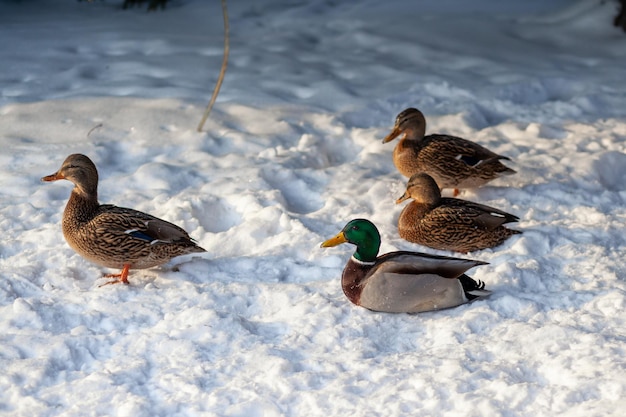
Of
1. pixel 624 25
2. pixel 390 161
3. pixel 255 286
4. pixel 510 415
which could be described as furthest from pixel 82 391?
pixel 624 25

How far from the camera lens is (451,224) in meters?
5.35

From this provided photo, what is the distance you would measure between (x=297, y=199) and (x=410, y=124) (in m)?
0.95

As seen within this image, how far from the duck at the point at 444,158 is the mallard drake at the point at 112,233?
182 centimetres

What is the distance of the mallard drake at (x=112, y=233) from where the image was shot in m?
4.84

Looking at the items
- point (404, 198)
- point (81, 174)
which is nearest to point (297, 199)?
point (404, 198)

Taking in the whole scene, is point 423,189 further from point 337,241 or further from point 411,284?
point 411,284

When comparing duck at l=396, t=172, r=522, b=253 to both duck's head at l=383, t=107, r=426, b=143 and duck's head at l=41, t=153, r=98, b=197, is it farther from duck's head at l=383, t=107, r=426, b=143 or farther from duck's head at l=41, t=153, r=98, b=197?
duck's head at l=41, t=153, r=98, b=197

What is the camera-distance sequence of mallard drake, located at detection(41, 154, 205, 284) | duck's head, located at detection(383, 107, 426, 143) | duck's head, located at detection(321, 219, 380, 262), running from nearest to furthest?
1. duck's head, located at detection(321, 219, 380, 262)
2. mallard drake, located at detection(41, 154, 205, 284)
3. duck's head, located at detection(383, 107, 426, 143)

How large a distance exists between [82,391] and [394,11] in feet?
24.3

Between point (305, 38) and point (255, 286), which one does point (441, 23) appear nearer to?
point (305, 38)

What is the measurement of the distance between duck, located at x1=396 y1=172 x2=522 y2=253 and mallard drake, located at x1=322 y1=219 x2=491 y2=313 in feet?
2.28

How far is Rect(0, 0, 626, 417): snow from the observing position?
398cm

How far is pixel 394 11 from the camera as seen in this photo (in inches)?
408

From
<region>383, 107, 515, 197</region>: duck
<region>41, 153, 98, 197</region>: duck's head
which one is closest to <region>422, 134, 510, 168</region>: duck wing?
<region>383, 107, 515, 197</region>: duck
